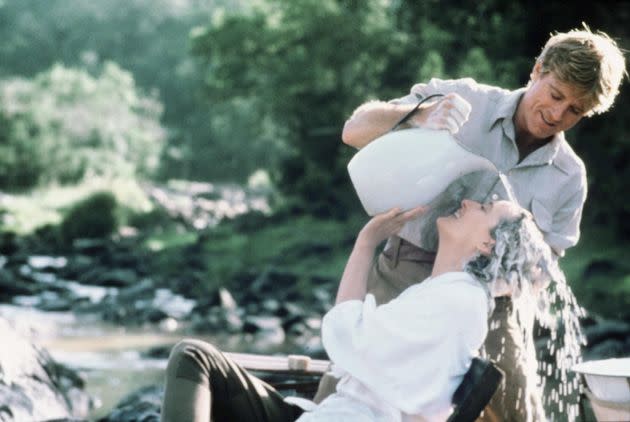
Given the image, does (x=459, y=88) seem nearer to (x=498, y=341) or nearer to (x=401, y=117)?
(x=401, y=117)

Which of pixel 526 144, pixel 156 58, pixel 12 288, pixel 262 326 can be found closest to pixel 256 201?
pixel 12 288

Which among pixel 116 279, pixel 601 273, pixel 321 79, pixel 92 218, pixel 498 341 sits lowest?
pixel 92 218

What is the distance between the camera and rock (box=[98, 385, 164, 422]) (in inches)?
247

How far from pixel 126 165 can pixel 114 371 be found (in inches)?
1576

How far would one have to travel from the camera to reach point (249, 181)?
68188 mm

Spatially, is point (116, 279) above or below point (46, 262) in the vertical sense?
above

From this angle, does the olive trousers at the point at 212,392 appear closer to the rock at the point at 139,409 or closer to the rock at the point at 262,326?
the rock at the point at 139,409

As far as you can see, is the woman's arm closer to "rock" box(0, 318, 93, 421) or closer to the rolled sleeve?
the rolled sleeve

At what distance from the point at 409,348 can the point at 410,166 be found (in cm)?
63

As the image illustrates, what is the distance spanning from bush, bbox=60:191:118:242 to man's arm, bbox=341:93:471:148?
26.7 metres

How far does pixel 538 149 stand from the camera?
3844 mm

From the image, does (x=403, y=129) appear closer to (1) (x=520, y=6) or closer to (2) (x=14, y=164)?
(1) (x=520, y=6)

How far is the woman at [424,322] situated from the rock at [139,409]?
9.80 ft

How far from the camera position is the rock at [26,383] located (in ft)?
18.2
